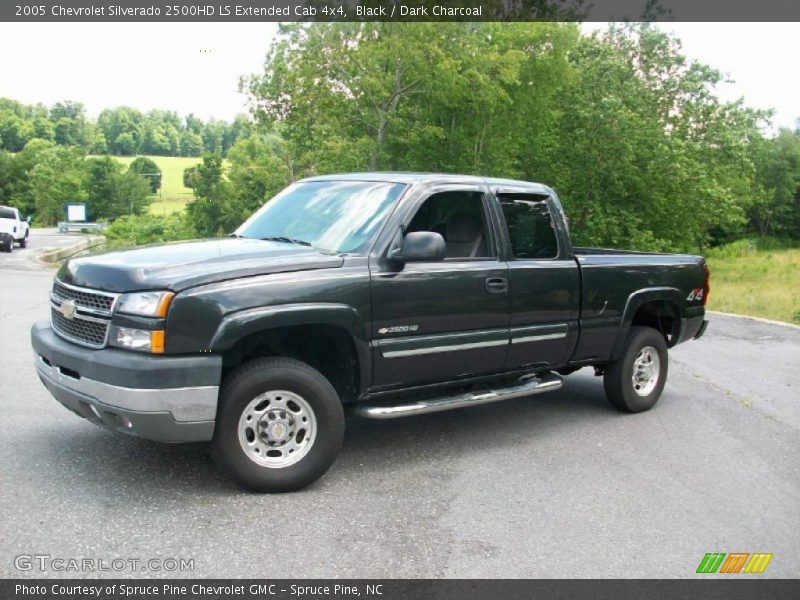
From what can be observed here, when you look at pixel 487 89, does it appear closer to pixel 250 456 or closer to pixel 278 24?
pixel 278 24

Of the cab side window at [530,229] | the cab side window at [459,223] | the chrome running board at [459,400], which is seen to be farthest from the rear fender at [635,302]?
the cab side window at [459,223]

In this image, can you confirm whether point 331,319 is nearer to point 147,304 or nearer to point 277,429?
point 277,429

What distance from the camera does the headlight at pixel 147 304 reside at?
4.38 metres

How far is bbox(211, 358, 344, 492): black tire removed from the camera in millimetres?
4625

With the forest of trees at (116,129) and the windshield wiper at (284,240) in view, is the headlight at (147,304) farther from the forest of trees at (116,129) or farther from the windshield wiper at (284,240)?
the forest of trees at (116,129)

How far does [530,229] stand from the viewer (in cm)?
642

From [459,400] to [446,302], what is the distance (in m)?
0.72

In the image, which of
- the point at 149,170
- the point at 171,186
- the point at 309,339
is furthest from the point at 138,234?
the point at 171,186

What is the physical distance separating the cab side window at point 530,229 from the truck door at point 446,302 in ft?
0.75

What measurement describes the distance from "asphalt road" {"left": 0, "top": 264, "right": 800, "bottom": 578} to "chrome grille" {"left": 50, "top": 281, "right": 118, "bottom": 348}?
887mm

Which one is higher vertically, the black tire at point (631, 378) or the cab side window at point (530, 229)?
the cab side window at point (530, 229)

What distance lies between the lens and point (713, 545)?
4.29 meters
